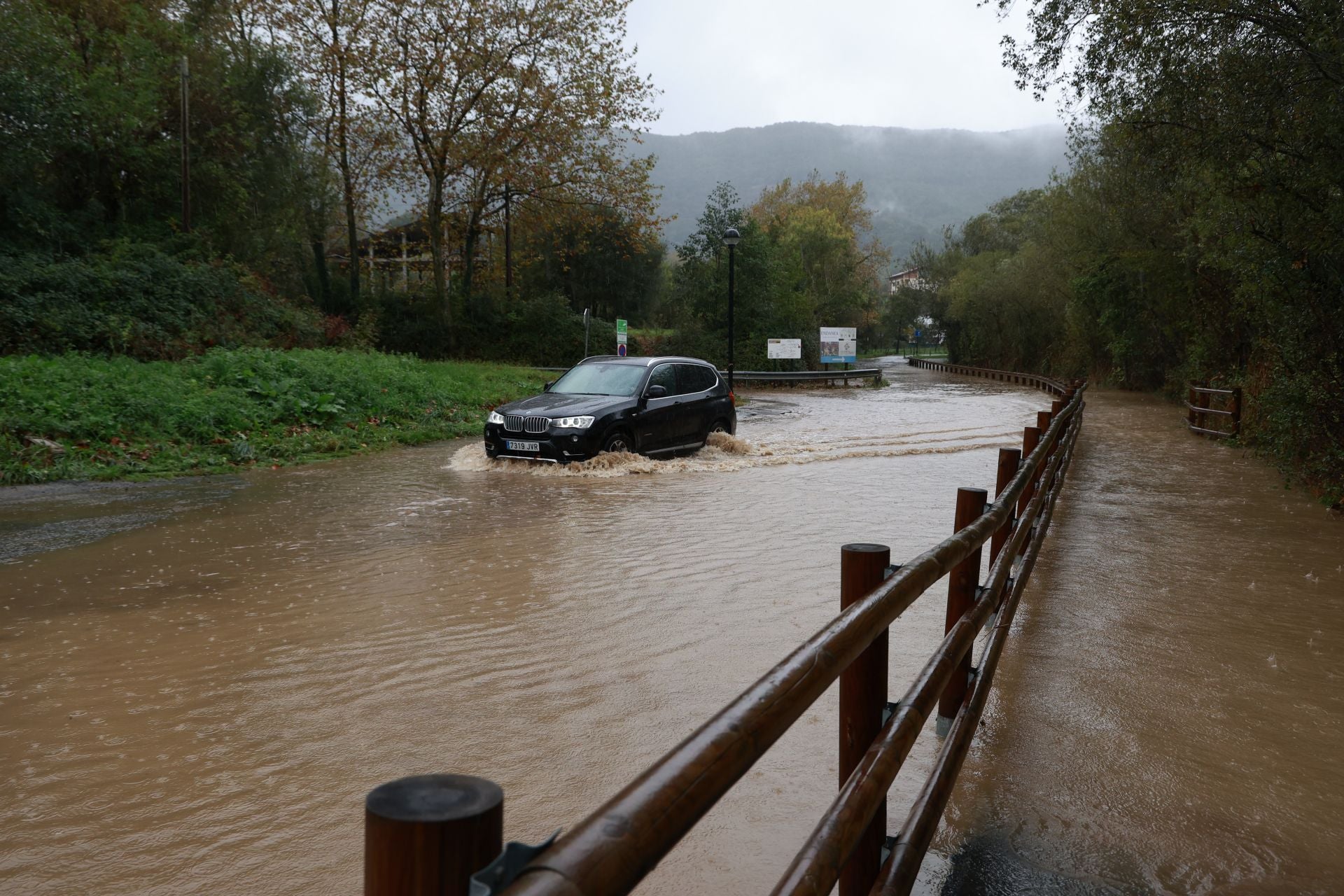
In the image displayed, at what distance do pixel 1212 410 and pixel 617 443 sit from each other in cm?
1357

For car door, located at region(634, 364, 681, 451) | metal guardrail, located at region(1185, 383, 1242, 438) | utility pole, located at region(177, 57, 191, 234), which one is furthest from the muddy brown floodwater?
utility pole, located at region(177, 57, 191, 234)

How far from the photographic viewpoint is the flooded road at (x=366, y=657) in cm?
351

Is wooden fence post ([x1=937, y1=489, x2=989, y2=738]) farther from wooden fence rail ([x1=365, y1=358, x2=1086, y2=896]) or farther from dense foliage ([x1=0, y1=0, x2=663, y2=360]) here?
→ dense foliage ([x1=0, y1=0, x2=663, y2=360])

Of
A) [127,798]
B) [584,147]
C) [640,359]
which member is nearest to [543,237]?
[584,147]

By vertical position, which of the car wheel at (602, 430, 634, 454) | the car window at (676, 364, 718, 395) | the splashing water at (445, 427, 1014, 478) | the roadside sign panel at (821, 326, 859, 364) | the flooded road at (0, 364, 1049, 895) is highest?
the roadside sign panel at (821, 326, 859, 364)

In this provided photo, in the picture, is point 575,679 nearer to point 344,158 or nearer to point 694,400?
point 694,400

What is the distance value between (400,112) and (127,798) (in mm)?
32652

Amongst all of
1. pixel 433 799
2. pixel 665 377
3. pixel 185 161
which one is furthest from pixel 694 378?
pixel 185 161

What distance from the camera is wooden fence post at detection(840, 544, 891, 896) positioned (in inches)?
98.5

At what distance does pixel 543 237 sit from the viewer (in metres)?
49.6

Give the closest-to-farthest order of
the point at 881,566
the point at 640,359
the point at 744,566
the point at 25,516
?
1. the point at 881,566
2. the point at 744,566
3. the point at 25,516
4. the point at 640,359

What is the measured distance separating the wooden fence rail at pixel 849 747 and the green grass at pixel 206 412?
11016 millimetres

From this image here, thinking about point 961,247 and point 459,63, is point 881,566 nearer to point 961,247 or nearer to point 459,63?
point 459,63

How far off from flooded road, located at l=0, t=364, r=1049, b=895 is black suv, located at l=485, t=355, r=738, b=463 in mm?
1593
